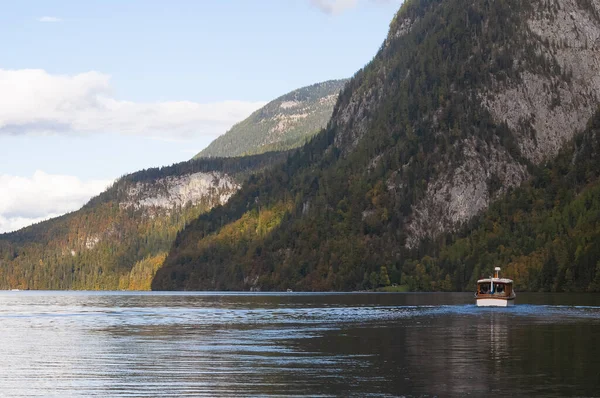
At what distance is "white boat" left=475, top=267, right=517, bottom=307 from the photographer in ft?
587

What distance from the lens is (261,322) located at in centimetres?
12512

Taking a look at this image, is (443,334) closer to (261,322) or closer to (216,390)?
(261,322)

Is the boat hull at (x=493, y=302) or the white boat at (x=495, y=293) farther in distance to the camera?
the white boat at (x=495, y=293)

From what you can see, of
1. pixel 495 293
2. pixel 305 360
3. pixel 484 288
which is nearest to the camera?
pixel 305 360

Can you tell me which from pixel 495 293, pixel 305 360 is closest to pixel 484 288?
pixel 495 293

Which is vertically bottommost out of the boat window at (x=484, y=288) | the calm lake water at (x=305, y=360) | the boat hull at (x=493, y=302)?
the calm lake water at (x=305, y=360)

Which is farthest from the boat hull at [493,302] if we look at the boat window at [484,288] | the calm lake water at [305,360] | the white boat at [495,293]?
the calm lake water at [305,360]

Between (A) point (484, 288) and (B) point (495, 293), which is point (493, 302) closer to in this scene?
(B) point (495, 293)

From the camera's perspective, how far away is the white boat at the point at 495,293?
587 feet

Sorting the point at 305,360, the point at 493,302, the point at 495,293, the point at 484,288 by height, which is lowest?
the point at 305,360

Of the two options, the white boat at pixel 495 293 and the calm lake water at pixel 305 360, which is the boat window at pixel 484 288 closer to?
the white boat at pixel 495 293

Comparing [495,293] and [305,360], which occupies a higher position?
[495,293]

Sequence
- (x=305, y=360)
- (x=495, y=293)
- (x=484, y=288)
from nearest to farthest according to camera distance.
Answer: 1. (x=305, y=360)
2. (x=495, y=293)
3. (x=484, y=288)

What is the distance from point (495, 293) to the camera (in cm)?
18762
